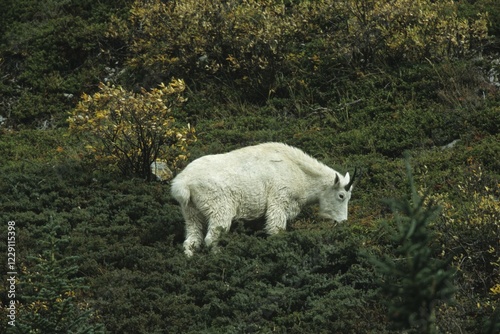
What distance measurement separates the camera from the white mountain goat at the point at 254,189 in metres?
13.1

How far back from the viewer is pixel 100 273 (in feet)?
42.1

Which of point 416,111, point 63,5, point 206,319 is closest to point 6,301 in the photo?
point 206,319

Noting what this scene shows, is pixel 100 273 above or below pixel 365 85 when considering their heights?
above

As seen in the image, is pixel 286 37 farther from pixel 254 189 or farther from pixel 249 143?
pixel 254 189

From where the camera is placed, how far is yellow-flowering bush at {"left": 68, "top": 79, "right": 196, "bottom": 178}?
52.7ft

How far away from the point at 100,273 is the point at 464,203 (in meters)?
5.67

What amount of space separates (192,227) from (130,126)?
3.56m

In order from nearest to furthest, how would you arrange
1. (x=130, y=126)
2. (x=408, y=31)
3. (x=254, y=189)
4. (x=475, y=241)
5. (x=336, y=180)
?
(x=475, y=241) < (x=254, y=189) < (x=336, y=180) < (x=130, y=126) < (x=408, y=31)

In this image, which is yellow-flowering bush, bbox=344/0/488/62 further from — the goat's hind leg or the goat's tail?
the goat's tail

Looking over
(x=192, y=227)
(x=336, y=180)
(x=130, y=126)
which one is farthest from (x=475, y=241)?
(x=130, y=126)

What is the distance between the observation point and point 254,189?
13633mm

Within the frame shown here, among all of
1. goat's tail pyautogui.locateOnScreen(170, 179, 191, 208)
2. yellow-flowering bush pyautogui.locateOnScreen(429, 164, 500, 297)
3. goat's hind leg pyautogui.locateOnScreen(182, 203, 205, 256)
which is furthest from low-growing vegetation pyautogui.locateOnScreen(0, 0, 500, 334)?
goat's tail pyautogui.locateOnScreen(170, 179, 191, 208)

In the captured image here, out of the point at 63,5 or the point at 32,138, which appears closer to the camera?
the point at 32,138

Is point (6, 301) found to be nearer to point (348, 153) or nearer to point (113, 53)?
point (348, 153)
